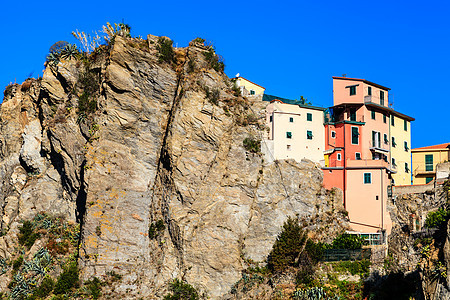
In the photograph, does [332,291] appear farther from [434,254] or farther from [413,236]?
[434,254]

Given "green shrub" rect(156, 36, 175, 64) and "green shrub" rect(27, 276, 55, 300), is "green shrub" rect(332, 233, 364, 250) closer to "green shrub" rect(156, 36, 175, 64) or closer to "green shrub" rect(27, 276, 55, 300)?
"green shrub" rect(156, 36, 175, 64)

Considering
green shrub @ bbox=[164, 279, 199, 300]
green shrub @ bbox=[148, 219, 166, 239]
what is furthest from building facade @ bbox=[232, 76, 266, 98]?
green shrub @ bbox=[164, 279, 199, 300]

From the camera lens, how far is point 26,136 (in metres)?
60.4

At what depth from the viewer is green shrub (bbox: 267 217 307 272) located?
52.3 metres

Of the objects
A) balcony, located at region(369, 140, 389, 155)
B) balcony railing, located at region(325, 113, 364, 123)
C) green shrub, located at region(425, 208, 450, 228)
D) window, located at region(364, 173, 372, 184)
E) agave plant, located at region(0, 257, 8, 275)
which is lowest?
agave plant, located at region(0, 257, 8, 275)

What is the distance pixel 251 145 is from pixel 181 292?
49.9 ft

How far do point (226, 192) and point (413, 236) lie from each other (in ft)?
56.9

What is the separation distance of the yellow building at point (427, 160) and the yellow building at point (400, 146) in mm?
852

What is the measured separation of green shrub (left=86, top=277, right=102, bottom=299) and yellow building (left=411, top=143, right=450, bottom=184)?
3516 centimetres

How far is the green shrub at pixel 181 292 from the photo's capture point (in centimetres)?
5044

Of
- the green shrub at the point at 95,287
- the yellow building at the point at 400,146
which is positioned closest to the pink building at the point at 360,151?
the yellow building at the point at 400,146

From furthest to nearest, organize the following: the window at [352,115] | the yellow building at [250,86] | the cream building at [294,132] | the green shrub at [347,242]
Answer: the yellow building at [250,86], the window at [352,115], the cream building at [294,132], the green shrub at [347,242]

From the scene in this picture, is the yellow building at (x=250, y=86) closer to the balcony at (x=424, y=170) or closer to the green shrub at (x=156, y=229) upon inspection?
the green shrub at (x=156, y=229)

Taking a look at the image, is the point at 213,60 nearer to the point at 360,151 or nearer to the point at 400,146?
the point at 360,151
